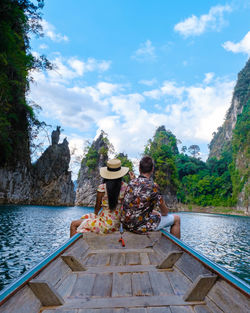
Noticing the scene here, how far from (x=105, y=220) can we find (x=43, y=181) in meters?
31.0

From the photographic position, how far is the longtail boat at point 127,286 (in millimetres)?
1535

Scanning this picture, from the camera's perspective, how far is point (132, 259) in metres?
2.73

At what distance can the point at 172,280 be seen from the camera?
2.07m

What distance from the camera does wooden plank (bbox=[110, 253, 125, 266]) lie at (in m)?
2.62

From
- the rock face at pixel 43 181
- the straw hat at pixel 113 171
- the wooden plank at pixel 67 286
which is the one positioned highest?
the rock face at pixel 43 181

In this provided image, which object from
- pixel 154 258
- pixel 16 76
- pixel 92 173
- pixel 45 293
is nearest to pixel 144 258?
pixel 154 258

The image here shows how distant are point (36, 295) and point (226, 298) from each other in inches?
51.6

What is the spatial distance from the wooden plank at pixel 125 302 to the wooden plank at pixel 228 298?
6.3 inches

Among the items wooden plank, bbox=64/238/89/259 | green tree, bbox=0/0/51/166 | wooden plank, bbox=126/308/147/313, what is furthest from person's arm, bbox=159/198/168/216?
green tree, bbox=0/0/51/166

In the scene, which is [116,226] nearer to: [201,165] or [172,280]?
[172,280]

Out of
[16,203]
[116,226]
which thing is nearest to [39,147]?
[16,203]

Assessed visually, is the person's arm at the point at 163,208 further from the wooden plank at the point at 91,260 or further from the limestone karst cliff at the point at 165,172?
the limestone karst cliff at the point at 165,172

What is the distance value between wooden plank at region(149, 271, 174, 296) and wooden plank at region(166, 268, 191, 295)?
1.5 inches

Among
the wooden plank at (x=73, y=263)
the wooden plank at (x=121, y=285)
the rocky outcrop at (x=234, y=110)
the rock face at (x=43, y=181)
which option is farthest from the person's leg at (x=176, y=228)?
the rocky outcrop at (x=234, y=110)
